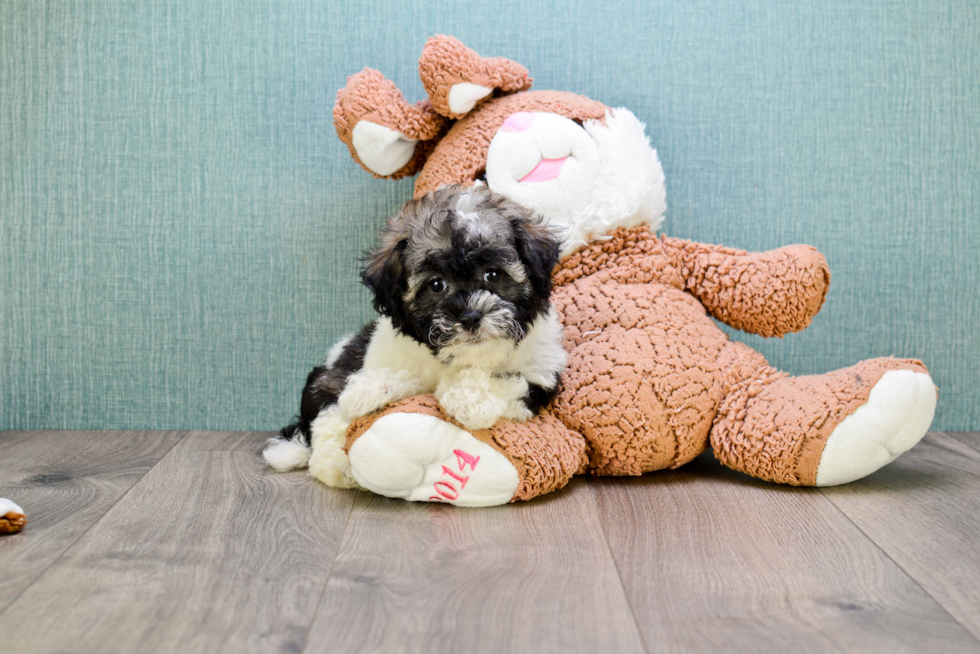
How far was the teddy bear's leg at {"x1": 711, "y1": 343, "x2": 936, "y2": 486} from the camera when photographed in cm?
175

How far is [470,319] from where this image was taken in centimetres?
153

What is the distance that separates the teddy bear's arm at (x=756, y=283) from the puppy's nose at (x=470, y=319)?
0.75 metres

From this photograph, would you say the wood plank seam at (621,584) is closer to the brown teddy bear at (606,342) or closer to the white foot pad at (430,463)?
the brown teddy bear at (606,342)

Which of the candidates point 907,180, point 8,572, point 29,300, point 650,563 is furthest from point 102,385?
point 907,180

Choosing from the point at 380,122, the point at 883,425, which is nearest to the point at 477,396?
the point at 380,122

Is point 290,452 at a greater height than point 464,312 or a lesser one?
lesser

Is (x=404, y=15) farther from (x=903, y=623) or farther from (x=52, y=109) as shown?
(x=903, y=623)

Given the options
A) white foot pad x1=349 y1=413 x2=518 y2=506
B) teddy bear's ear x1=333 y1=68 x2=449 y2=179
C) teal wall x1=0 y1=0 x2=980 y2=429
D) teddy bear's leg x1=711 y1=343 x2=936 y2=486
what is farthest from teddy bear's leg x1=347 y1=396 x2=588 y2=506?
teal wall x1=0 y1=0 x2=980 y2=429

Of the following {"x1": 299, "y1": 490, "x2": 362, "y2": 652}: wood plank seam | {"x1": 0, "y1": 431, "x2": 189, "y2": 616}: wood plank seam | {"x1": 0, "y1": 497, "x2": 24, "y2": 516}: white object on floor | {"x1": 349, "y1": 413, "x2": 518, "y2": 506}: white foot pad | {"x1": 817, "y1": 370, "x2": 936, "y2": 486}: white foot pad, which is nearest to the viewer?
{"x1": 299, "y1": 490, "x2": 362, "y2": 652}: wood plank seam

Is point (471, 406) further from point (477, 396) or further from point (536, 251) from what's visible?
point (536, 251)

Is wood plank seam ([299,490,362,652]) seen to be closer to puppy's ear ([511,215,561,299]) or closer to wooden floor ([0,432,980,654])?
wooden floor ([0,432,980,654])

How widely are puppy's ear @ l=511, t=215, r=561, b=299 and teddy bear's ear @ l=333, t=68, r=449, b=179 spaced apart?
0.52m

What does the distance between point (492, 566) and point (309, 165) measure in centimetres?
144

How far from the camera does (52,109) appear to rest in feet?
7.70
